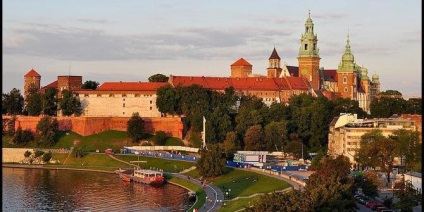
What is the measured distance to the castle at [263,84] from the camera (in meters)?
92.1

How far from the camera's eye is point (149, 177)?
186ft

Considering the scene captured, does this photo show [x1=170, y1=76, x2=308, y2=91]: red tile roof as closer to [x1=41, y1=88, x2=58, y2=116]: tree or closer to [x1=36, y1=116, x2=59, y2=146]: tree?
[x1=41, y1=88, x2=58, y2=116]: tree

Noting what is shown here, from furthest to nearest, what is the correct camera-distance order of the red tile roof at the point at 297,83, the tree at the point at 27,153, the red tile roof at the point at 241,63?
the red tile roof at the point at 241,63
the red tile roof at the point at 297,83
the tree at the point at 27,153

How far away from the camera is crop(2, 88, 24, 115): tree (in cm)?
8769

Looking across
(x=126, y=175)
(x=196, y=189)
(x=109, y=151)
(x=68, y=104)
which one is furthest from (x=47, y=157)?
(x=196, y=189)

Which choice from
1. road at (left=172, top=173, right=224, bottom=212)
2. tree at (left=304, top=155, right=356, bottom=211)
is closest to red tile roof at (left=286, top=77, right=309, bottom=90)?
road at (left=172, top=173, right=224, bottom=212)

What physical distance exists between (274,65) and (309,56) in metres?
12.3

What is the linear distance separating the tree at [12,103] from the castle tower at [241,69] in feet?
110

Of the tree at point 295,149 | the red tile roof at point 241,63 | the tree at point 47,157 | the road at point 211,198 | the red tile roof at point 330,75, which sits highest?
the red tile roof at point 241,63

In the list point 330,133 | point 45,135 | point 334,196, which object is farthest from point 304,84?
point 334,196

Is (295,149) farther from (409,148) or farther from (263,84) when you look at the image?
(263,84)

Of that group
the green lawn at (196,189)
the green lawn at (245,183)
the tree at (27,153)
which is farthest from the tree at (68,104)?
the green lawn at (245,183)

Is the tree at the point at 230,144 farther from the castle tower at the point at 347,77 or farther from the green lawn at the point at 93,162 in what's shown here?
the castle tower at the point at 347,77

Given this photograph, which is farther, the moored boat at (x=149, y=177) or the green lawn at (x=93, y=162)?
the green lawn at (x=93, y=162)
